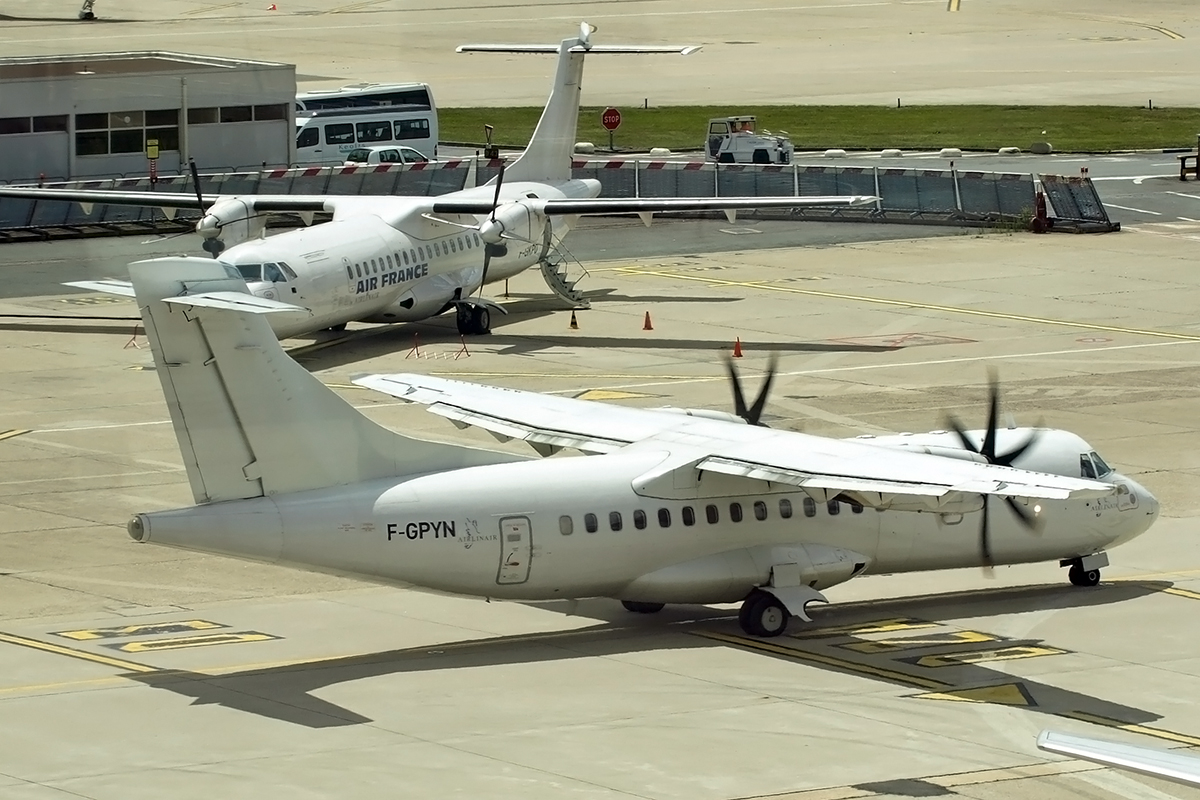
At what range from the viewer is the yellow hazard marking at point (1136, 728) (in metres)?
22.6

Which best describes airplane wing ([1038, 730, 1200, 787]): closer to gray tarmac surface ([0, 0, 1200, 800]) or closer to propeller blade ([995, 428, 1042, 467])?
gray tarmac surface ([0, 0, 1200, 800])

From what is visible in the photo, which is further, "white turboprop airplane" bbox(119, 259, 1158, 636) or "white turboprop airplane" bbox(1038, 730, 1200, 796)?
"white turboprop airplane" bbox(119, 259, 1158, 636)

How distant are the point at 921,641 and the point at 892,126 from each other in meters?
72.5

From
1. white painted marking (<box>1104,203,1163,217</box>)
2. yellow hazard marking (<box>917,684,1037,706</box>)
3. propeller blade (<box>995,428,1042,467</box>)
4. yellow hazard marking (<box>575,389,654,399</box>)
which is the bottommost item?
yellow hazard marking (<box>575,389,654,399</box>)

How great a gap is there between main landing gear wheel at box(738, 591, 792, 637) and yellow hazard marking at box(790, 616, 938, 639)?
14.7 inches

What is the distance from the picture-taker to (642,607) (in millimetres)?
28422

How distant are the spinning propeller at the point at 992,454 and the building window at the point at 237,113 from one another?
5189 centimetres

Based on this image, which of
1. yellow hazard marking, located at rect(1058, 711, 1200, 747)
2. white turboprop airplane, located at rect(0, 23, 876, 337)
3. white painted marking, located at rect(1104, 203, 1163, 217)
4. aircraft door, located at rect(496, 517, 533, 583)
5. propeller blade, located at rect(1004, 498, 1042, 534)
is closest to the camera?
yellow hazard marking, located at rect(1058, 711, 1200, 747)

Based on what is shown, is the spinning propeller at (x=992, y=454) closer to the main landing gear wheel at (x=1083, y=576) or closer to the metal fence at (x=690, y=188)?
the main landing gear wheel at (x=1083, y=576)

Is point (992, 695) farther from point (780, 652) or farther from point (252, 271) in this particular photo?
point (252, 271)

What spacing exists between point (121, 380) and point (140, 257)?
17422mm

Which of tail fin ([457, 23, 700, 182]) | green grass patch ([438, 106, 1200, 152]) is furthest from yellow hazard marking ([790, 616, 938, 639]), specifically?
green grass patch ([438, 106, 1200, 152])

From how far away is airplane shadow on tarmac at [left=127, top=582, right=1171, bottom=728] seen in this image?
2394 cm

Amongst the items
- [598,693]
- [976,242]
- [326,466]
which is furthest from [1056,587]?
[976,242]
